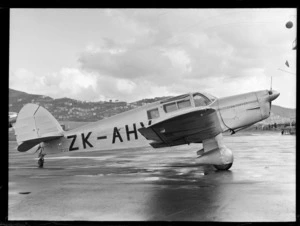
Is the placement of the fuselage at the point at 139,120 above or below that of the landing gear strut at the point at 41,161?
above

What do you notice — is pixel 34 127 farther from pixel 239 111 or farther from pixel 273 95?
pixel 273 95

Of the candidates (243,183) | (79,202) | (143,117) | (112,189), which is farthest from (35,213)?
(243,183)

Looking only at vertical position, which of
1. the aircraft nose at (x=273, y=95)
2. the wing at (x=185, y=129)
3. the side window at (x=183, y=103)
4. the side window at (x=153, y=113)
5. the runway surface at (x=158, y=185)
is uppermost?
the aircraft nose at (x=273, y=95)

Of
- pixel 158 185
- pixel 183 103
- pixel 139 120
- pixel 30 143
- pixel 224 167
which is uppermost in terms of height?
pixel 183 103

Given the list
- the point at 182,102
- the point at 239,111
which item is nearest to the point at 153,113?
the point at 182,102

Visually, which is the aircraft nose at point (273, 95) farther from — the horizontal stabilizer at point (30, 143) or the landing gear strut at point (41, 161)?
the landing gear strut at point (41, 161)

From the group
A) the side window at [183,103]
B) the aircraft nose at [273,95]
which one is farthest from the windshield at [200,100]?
the aircraft nose at [273,95]

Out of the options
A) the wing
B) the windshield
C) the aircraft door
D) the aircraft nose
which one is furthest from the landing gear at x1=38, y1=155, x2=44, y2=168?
the aircraft nose
